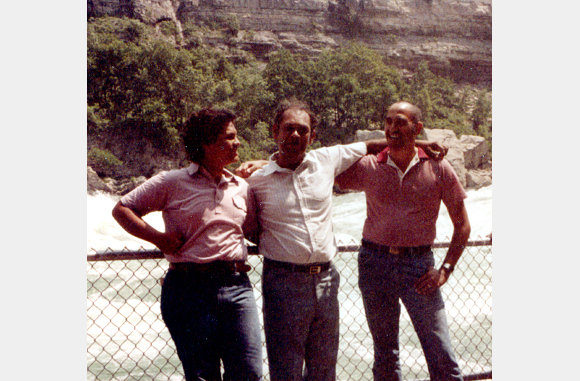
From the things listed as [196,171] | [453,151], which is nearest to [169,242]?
[196,171]

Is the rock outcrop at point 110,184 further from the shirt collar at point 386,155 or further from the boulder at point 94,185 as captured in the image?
the shirt collar at point 386,155

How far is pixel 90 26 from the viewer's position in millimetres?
37781

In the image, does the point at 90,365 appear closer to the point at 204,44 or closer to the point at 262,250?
the point at 262,250

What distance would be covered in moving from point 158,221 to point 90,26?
24.7 m

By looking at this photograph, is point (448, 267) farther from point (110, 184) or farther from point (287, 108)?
point (110, 184)

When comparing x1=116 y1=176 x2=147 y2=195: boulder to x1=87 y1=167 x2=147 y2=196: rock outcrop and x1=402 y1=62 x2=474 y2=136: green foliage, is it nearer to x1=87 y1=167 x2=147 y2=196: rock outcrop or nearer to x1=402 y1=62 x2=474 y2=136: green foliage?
x1=87 y1=167 x2=147 y2=196: rock outcrop

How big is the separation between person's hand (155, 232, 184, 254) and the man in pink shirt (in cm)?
96

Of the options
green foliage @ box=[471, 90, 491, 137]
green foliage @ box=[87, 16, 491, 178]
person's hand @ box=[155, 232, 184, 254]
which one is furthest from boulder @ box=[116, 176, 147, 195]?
person's hand @ box=[155, 232, 184, 254]

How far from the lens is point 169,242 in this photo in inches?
102

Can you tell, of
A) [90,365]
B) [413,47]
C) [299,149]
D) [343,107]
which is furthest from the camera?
[413,47]

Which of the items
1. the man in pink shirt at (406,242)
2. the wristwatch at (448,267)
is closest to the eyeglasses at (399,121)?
the man in pink shirt at (406,242)

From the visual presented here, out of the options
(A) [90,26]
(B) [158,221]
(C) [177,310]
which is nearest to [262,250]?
(C) [177,310]

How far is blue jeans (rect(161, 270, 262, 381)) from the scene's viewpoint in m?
2.59

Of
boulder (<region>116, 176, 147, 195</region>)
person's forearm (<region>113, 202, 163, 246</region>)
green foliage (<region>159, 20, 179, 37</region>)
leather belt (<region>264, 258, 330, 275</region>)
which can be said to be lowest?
boulder (<region>116, 176, 147, 195</region>)
